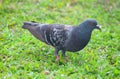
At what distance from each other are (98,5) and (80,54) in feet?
13.9

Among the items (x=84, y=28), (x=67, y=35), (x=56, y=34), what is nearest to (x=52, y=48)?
(x=56, y=34)

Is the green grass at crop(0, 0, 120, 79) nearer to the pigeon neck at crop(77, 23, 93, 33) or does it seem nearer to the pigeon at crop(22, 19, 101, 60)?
the pigeon at crop(22, 19, 101, 60)

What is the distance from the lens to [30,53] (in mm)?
7547

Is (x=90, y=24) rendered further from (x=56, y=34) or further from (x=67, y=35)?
(x=56, y=34)

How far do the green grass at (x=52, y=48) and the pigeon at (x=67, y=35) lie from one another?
35 centimetres

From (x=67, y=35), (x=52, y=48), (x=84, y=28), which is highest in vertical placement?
(x=84, y=28)

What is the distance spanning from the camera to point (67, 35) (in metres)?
7.00

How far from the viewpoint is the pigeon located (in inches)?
270

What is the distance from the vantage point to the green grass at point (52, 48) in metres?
6.72

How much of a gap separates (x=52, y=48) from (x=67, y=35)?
102 centimetres

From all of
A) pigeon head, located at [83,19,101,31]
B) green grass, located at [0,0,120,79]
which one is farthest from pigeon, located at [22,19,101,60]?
green grass, located at [0,0,120,79]

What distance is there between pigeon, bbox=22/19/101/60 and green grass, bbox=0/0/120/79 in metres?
0.35

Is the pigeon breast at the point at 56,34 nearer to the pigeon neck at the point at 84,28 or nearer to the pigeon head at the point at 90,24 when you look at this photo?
the pigeon neck at the point at 84,28

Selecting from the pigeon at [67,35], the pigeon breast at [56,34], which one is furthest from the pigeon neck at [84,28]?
the pigeon breast at [56,34]
